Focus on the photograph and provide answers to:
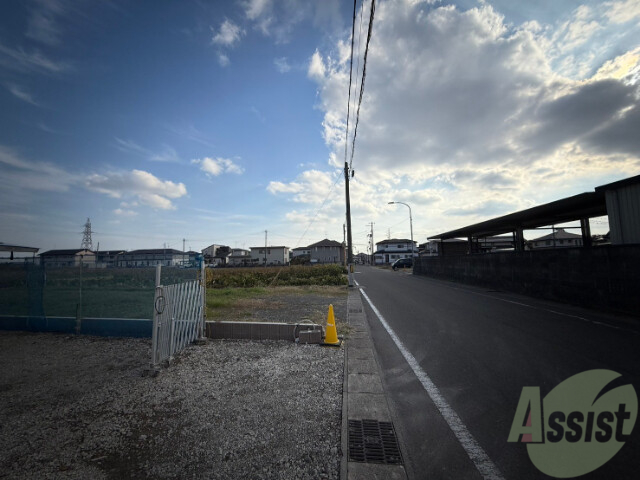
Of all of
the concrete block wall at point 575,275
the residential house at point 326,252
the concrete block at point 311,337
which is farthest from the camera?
the residential house at point 326,252

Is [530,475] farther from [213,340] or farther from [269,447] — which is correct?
[213,340]

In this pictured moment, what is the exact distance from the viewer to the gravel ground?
252cm

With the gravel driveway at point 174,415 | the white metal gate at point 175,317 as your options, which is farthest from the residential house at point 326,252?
the gravel driveway at point 174,415

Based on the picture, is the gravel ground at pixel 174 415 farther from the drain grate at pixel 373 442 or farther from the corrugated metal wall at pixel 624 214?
the corrugated metal wall at pixel 624 214

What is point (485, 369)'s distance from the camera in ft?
14.6

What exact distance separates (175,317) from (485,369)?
17.5ft

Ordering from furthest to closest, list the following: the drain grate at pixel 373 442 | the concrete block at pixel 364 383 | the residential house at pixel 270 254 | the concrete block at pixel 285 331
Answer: the residential house at pixel 270 254
the concrete block at pixel 285 331
the concrete block at pixel 364 383
the drain grate at pixel 373 442

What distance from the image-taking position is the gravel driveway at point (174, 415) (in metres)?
2.53

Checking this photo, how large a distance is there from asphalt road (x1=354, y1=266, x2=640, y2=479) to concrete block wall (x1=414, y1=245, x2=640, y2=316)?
1.00m

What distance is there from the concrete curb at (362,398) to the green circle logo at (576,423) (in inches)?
51.9

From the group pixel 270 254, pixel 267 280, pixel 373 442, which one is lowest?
pixel 373 442

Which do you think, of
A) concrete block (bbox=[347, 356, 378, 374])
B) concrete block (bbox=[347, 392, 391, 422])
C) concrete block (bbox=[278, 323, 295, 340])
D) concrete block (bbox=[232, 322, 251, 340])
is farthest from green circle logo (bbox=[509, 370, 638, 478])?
concrete block (bbox=[232, 322, 251, 340])

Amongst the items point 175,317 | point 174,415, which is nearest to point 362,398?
point 174,415

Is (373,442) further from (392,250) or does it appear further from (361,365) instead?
(392,250)
